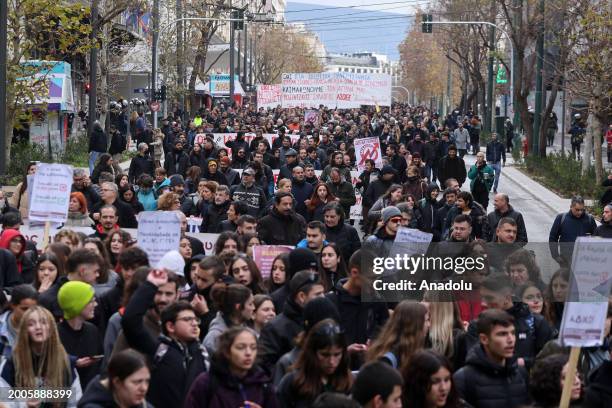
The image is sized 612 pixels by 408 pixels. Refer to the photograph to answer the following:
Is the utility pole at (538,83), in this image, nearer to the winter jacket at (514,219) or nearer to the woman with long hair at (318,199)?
the woman with long hair at (318,199)

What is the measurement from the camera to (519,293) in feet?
29.2

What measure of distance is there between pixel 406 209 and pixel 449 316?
559 centimetres

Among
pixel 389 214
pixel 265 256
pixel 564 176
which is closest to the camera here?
pixel 265 256

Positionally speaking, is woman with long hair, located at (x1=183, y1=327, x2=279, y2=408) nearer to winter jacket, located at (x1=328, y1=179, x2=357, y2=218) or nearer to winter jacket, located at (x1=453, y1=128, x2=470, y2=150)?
winter jacket, located at (x1=328, y1=179, x2=357, y2=218)

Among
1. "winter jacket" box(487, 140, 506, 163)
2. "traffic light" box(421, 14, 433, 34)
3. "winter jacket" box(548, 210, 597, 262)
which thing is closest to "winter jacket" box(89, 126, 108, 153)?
"winter jacket" box(487, 140, 506, 163)

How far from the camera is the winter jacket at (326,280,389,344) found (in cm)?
875

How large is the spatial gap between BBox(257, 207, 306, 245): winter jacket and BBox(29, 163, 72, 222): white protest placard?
2.65 meters

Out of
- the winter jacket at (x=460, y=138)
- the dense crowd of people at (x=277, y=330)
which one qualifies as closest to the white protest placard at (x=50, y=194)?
the dense crowd of people at (x=277, y=330)

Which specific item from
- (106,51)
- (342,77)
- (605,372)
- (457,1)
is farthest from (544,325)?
(457,1)

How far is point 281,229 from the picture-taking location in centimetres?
1398

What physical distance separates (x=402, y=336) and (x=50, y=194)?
5.21 m

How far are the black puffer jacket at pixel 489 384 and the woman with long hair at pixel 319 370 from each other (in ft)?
2.16

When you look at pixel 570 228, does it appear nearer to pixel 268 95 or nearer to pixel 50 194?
pixel 50 194

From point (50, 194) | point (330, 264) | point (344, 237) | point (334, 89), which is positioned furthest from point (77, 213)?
point (334, 89)
